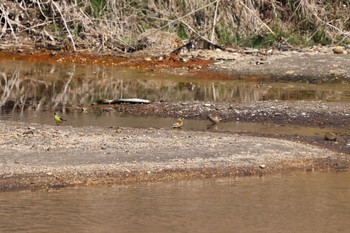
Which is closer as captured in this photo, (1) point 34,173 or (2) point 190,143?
(1) point 34,173

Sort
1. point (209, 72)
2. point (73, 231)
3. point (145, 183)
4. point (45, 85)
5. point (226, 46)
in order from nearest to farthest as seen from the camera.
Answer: point (73, 231) < point (145, 183) < point (45, 85) < point (209, 72) < point (226, 46)

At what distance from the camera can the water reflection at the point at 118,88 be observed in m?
16.6

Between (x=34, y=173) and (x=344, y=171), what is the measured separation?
356 centimetres

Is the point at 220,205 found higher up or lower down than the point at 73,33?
lower down

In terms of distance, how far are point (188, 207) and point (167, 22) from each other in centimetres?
1585

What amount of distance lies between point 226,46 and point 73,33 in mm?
3817

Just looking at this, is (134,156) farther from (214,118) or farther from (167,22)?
(167,22)

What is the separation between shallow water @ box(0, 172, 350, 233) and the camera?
27.7 feet

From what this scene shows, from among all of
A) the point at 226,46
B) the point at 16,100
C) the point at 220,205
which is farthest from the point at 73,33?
the point at 220,205

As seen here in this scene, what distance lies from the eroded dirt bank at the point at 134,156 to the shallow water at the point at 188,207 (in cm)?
22

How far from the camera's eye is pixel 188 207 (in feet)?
29.8

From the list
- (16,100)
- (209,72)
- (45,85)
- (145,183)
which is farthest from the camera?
(209,72)

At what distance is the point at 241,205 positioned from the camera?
9250mm

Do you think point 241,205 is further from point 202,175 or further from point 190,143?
point 190,143
